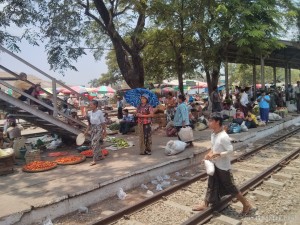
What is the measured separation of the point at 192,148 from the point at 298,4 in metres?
15.3

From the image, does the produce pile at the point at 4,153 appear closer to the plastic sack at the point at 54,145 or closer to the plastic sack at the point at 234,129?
the plastic sack at the point at 54,145

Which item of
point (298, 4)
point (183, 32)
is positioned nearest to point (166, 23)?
point (183, 32)

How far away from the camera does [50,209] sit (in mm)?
5766

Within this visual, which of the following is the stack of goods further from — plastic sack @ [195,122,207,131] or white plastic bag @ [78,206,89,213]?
white plastic bag @ [78,206,89,213]

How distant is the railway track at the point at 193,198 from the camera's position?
18.2 ft

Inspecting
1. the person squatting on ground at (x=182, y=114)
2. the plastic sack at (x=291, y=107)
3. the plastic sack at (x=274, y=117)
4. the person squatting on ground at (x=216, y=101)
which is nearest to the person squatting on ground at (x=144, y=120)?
the person squatting on ground at (x=182, y=114)

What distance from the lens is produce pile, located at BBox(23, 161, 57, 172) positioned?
26.8 ft

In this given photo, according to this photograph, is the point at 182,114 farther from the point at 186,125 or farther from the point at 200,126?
the point at 200,126

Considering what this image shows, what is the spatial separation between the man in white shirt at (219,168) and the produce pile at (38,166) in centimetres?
417

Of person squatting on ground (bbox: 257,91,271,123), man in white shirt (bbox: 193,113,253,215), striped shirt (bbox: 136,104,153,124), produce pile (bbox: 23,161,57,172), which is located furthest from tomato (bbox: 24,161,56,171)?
person squatting on ground (bbox: 257,91,271,123)

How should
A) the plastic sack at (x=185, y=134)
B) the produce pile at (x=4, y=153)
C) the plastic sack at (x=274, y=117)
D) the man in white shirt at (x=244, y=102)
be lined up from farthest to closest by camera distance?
the plastic sack at (x=274, y=117) → the man in white shirt at (x=244, y=102) → the plastic sack at (x=185, y=134) → the produce pile at (x=4, y=153)

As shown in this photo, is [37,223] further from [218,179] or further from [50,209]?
[218,179]

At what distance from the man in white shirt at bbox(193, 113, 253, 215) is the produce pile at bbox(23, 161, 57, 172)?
4.17 meters

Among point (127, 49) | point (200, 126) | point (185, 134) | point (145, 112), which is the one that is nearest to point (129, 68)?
point (127, 49)
